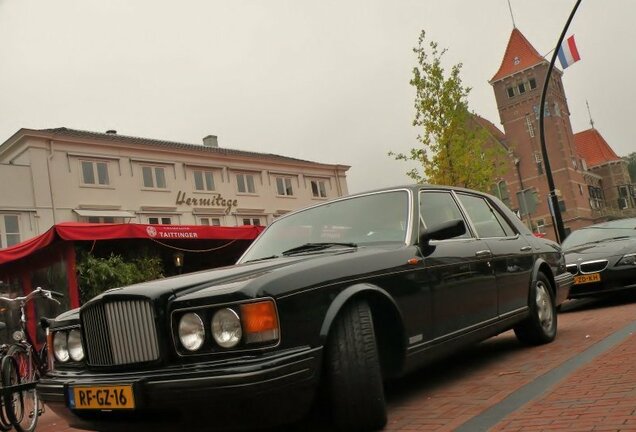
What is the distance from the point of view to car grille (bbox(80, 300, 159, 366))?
10.2 feet

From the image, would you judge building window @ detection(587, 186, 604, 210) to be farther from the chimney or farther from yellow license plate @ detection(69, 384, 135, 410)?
yellow license plate @ detection(69, 384, 135, 410)

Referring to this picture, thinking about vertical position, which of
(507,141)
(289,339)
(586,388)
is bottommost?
(586,388)

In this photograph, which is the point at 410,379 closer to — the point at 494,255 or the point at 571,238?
the point at 494,255

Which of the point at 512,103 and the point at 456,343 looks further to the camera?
the point at 512,103

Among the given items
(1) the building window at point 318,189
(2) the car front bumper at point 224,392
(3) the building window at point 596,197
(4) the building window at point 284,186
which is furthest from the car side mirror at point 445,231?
(3) the building window at point 596,197

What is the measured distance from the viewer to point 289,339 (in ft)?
10.0

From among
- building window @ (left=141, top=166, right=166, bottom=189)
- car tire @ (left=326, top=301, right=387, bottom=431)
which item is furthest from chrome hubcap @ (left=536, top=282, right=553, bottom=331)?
building window @ (left=141, top=166, right=166, bottom=189)

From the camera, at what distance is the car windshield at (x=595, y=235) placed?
380 inches

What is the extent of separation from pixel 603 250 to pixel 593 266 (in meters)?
0.38

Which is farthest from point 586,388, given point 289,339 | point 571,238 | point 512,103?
point 512,103

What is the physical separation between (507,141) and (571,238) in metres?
62.9

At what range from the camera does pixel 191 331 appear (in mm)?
3062

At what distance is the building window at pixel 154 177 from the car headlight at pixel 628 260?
102 feet

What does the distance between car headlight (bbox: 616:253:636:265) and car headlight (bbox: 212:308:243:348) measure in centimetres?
702
